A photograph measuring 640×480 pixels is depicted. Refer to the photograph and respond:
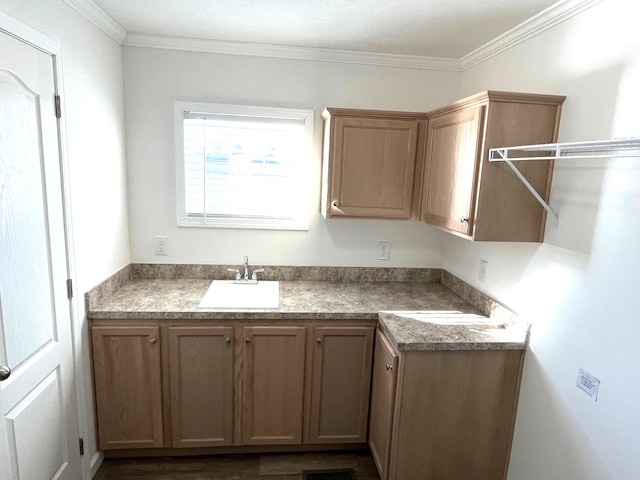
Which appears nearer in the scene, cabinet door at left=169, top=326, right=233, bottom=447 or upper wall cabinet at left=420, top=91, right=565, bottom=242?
upper wall cabinet at left=420, top=91, right=565, bottom=242

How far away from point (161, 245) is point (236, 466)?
4.65 ft

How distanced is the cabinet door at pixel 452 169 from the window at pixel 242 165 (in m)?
0.80

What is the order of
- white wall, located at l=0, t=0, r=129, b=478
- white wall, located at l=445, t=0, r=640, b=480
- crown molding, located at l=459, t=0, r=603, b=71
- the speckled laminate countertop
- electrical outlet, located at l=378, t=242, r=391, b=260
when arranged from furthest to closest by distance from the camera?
electrical outlet, located at l=378, t=242, r=391, b=260 < the speckled laminate countertop < white wall, located at l=0, t=0, r=129, b=478 < crown molding, located at l=459, t=0, r=603, b=71 < white wall, located at l=445, t=0, r=640, b=480

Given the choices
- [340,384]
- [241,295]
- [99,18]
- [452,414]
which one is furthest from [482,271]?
[99,18]

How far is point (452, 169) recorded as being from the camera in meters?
1.93

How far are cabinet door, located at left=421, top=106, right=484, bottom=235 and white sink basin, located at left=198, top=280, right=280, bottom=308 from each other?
40.7 inches

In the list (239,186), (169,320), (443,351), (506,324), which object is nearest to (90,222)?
(169,320)

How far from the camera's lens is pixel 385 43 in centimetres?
221

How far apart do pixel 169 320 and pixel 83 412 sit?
0.60 meters

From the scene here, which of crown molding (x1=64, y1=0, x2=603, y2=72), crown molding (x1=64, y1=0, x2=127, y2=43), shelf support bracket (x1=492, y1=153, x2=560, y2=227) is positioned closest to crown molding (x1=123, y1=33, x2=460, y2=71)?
crown molding (x1=64, y1=0, x2=603, y2=72)

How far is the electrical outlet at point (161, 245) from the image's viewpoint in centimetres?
249

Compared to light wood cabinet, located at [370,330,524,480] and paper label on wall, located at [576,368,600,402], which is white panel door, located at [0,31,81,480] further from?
paper label on wall, located at [576,368,600,402]

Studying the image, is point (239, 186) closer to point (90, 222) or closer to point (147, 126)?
point (147, 126)

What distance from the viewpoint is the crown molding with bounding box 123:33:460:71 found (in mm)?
2266
